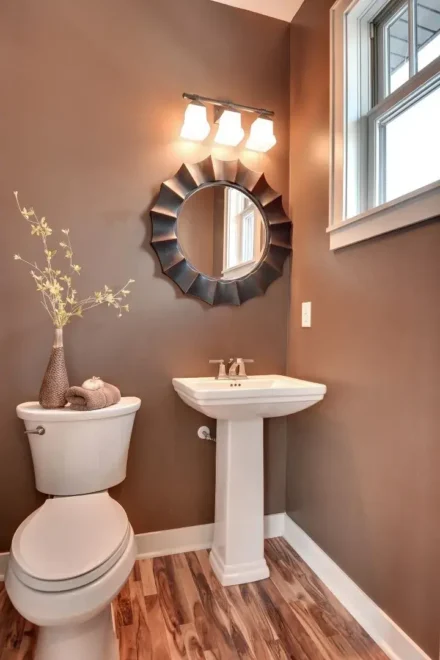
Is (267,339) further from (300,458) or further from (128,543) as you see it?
(128,543)

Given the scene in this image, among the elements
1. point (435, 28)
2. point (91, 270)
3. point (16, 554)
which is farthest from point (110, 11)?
point (16, 554)

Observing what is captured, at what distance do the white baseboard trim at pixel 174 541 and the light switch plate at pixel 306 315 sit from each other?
108cm

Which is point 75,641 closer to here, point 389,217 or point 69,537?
point 69,537

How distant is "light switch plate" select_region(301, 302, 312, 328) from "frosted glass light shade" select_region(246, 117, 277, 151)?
825 mm

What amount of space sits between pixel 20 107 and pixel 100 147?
0.35 meters

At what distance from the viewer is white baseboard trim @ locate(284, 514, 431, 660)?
125 centimetres

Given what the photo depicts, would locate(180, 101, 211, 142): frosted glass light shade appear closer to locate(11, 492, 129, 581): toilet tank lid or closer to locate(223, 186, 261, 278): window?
locate(223, 186, 261, 278): window

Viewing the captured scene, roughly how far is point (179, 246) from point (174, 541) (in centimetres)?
140

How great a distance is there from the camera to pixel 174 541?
188 centimetres

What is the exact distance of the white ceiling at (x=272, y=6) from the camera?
1.95 m

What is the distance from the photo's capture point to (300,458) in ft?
6.30

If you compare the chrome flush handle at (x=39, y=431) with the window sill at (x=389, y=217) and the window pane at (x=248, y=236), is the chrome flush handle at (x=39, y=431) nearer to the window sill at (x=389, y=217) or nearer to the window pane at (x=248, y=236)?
the window pane at (x=248, y=236)

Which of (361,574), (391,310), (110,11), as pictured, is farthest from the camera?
(110,11)

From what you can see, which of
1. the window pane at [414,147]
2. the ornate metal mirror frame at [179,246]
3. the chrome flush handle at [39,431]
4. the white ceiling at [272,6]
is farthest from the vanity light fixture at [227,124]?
the chrome flush handle at [39,431]
